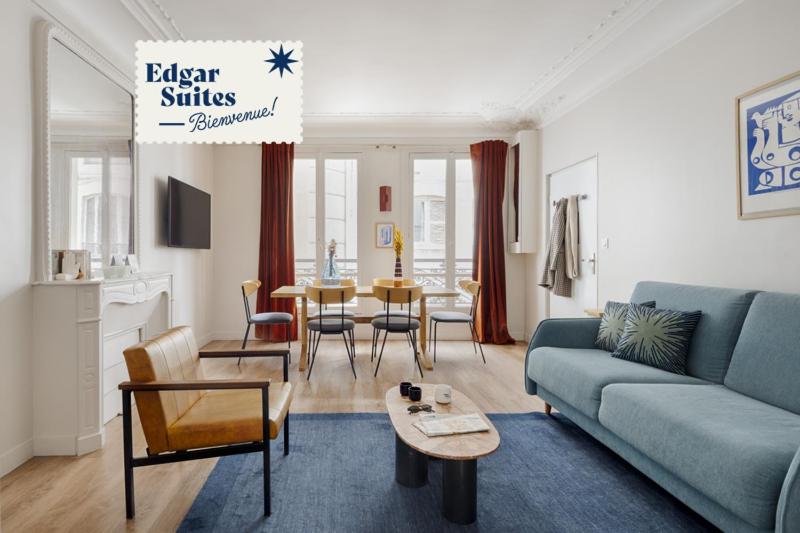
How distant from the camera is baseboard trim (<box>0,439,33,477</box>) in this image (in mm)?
2169

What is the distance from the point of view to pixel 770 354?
1.99 m

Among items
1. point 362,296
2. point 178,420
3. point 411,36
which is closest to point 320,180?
point 362,296

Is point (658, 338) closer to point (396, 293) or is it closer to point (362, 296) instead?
point (396, 293)

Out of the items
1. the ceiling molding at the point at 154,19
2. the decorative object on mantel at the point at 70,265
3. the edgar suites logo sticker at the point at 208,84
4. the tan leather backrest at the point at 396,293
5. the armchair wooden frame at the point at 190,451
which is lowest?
the armchair wooden frame at the point at 190,451

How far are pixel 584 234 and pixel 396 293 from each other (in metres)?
2.06

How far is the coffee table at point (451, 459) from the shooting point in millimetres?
1655

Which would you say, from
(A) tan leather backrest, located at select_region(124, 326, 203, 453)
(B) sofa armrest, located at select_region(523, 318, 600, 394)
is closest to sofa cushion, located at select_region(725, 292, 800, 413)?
(B) sofa armrest, located at select_region(523, 318, 600, 394)

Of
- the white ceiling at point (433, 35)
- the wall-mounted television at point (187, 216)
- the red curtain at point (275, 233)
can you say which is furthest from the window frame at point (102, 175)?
the red curtain at point (275, 233)

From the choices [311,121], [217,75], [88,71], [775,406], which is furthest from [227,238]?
[775,406]

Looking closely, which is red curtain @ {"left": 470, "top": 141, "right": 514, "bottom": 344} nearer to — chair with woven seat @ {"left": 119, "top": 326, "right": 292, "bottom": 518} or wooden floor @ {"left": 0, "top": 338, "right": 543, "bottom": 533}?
wooden floor @ {"left": 0, "top": 338, "right": 543, "bottom": 533}

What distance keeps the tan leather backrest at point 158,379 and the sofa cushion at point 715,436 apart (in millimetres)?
2057

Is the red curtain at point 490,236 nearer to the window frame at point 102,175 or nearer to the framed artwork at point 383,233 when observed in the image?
the framed artwork at point 383,233

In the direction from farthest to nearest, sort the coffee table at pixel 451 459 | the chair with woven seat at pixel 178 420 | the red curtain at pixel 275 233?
the red curtain at pixel 275 233 → the chair with woven seat at pixel 178 420 → the coffee table at pixel 451 459

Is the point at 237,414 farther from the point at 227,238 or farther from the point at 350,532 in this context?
the point at 227,238
